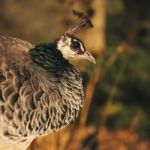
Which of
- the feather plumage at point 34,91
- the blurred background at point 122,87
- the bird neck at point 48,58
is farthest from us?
the blurred background at point 122,87

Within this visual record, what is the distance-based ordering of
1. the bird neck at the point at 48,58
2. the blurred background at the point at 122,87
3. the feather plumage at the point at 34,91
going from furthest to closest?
the blurred background at the point at 122,87
the bird neck at the point at 48,58
the feather plumage at the point at 34,91

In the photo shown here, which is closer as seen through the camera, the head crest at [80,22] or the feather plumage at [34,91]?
the feather plumage at [34,91]

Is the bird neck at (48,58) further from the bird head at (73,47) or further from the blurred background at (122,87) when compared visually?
the blurred background at (122,87)

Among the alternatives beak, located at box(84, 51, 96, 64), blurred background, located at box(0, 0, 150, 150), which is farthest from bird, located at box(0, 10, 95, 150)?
blurred background, located at box(0, 0, 150, 150)

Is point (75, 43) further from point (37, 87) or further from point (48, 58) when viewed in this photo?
point (37, 87)

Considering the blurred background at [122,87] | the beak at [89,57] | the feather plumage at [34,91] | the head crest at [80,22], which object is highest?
the head crest at [80,22]

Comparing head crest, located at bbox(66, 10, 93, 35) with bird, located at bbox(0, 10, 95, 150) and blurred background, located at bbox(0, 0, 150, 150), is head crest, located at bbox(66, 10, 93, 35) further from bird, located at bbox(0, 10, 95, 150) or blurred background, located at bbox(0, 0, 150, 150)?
blurred background, located at bbox(0, 0, 150, 150)

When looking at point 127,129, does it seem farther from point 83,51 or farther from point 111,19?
point 83,51

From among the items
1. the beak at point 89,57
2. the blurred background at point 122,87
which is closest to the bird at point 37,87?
the beak at point 89,57

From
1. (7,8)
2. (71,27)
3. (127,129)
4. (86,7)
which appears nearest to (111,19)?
(127,129)
